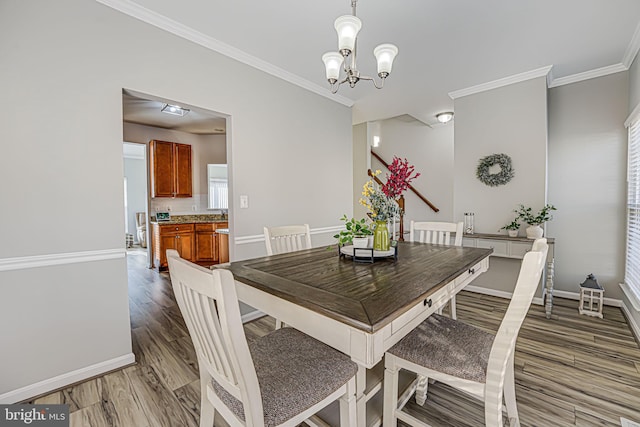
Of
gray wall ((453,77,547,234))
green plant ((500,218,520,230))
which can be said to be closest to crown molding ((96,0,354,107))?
gray wall ((453,77,547,234))

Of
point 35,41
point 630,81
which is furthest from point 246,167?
point 630,81

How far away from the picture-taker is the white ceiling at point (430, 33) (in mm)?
2064

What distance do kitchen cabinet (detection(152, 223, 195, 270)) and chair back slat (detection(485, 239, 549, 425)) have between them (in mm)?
4739

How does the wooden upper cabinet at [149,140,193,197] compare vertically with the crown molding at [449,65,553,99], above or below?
below

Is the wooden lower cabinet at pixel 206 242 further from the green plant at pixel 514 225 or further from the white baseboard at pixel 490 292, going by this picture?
the green plant at pixel 514 225

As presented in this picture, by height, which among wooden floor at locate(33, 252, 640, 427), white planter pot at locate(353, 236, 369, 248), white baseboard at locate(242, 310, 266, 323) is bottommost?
wooden floor at locate(33, 252, 640, 427)

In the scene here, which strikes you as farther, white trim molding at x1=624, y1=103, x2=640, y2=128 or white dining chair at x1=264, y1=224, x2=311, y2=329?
white trim molding at x1=624, y1=103, x2=640, y2=128

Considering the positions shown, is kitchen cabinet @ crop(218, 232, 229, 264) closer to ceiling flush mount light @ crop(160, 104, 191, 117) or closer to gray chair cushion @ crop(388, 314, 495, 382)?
ceiling flush mount light @ crop(160, 104, 191, 117)

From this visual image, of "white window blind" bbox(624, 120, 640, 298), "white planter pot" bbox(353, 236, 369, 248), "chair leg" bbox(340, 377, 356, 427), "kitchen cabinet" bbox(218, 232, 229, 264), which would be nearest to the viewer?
"chair leg" bbox(340, 377, 356, 427)

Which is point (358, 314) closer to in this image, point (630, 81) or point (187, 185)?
point (630, 81)

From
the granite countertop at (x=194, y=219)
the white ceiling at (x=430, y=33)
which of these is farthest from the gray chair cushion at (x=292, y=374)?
the granite countertop at (x=194, y=219)

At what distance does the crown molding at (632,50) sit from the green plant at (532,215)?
61.7 inches

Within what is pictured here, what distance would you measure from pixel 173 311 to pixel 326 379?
2.60 m

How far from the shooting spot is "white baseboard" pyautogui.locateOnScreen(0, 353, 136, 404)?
5.39ft
